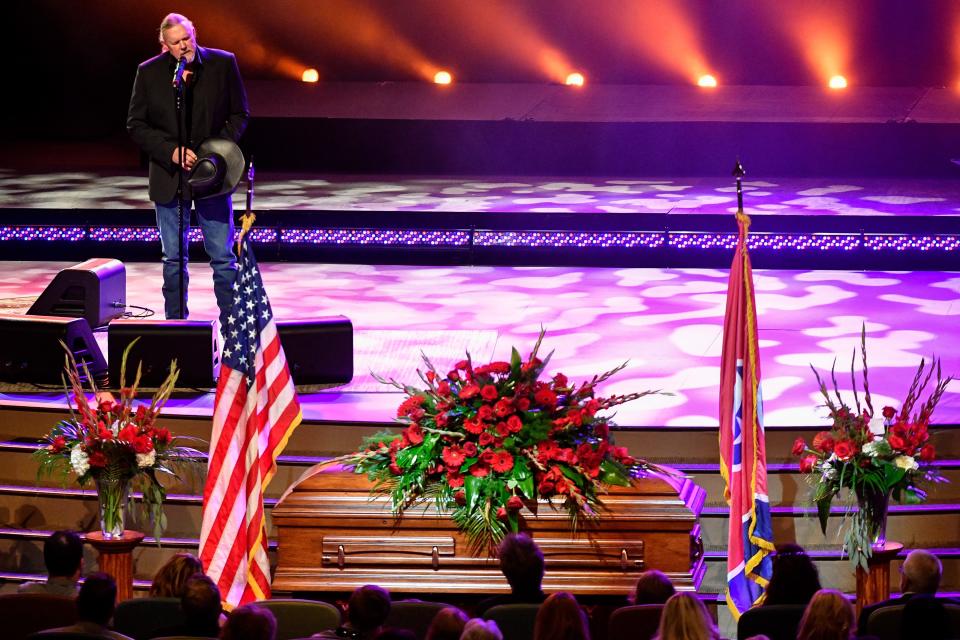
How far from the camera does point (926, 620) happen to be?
4059 mm

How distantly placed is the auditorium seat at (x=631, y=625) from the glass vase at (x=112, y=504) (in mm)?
2179

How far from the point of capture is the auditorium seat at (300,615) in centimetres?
431

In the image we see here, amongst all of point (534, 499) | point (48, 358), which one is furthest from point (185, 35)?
point (534, 499)

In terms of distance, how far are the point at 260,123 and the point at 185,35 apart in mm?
7276

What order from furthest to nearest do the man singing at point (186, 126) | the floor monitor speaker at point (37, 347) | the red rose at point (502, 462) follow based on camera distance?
1. the man singing at point (186, 126)
2. the floor monitor speaker at point (37, 347)
3. the red rose at point (502, 462)

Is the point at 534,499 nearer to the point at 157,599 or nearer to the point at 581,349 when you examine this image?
the point at 157,599

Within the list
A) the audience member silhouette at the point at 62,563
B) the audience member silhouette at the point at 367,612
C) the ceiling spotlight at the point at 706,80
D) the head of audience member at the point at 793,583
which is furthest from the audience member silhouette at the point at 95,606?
the ceiling spotlight at the point at 706,80

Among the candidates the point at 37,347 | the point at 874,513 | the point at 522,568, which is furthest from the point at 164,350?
the point at 874,513

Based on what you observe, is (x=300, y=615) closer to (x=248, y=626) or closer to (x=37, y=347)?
(x=248, y=626)

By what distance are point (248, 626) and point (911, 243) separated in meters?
7.69

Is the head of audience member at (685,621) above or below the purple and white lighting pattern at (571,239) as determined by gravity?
below

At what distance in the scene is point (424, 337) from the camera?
26.1 feet

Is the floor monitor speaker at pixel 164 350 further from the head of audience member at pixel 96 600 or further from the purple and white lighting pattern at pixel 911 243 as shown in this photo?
the purple and white lighting pattern at pixel 911 243

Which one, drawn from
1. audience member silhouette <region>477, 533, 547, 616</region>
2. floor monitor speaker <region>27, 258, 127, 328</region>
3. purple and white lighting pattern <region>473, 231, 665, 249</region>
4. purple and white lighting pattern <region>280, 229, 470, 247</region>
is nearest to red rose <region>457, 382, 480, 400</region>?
audience member silhouette <region>477, 533, 547, 616</region>
